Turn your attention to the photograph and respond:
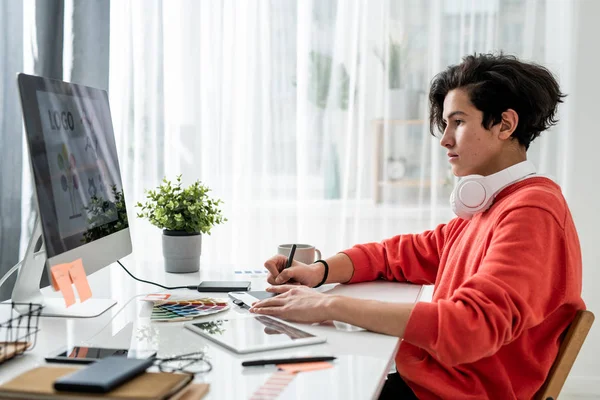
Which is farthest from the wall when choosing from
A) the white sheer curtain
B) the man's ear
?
the man's ear

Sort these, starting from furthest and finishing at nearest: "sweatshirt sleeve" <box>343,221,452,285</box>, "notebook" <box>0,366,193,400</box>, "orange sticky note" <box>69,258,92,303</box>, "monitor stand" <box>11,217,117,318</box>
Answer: "sweatshirt sleeve" <box>343,221,452,285</box>, "monitor stand" <box>11,217,117,318</box>, "orange sticky note" <box>69,258,92,303</box>, "notebook" <box>0,366,193,400</box>


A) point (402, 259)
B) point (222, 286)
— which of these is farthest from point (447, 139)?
point (222, 286)

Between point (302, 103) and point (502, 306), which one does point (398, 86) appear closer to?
point (302, 103)

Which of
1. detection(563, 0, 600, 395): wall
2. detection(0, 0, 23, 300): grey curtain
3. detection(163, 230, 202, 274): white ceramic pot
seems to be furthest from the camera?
detection(563, 0, 600, 395): wall

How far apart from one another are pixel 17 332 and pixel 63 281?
11cm

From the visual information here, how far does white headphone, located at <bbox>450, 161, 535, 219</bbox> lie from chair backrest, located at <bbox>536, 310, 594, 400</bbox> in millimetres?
289

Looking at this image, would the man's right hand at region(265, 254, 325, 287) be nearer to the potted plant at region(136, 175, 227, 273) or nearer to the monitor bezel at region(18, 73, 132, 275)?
the potted plant at region(136, 175, 227, 273)

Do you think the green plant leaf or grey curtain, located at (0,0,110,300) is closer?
the green plant leaf

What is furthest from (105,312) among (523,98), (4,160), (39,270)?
(4,160)

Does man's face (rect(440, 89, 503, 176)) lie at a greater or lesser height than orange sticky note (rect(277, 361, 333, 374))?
greater

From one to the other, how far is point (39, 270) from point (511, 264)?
914 millimetres

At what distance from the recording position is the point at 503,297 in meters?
1.15

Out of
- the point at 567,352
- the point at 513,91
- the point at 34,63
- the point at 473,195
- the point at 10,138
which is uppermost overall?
the point at 34,63

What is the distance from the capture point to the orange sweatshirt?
115 centimetres
